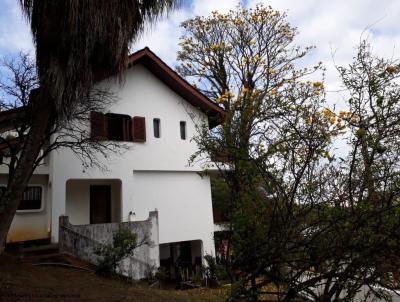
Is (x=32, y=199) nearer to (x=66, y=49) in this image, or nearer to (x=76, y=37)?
(x=66, y=49)

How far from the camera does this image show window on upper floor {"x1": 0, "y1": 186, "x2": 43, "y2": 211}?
13508 millimetres

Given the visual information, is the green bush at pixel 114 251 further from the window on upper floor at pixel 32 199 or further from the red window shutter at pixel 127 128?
the window on upper floor at pixel 32 199

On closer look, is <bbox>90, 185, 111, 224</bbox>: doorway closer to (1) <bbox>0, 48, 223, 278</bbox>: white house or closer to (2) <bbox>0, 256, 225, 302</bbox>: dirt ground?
(1) <bbox>0, 48, 223, 278</bbox>: white house

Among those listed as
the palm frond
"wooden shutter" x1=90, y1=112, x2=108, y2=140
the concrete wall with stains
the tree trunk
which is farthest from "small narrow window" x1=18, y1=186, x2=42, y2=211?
the palm frond

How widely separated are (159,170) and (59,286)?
21.9 ft

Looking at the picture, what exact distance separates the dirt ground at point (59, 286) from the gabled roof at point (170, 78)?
7.66m

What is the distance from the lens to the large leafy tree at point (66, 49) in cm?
759

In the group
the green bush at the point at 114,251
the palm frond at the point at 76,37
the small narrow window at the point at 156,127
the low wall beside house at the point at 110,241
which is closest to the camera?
the palm frond at the point at 76,37

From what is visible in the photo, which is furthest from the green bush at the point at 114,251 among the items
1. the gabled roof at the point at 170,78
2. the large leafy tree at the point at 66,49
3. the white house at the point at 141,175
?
the gabled roof at the point at 170,78

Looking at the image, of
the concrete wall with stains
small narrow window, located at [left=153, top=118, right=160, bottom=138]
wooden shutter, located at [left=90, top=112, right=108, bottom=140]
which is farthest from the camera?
small narrow window, located at [left=153, top=118, right=160, bottom=138]

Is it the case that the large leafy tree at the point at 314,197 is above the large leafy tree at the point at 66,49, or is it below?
below

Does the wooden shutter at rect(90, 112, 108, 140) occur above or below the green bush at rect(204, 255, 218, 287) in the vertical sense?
above

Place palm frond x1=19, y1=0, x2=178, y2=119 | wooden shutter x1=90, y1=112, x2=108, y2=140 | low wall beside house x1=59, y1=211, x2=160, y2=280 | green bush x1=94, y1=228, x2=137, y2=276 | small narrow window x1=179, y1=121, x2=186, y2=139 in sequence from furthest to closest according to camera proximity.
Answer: small narrow window x1=179, y1=121, x2=186, y2=139
wooden shutter x1=90, y1=112, x2=108, y2=140
low wall beside house x1=59, y1=211, x2=160, y2=280
green bush x1=94, y1=228, x2=137, y2=276
palm frond x1=19, y1=0, x2=178, y2=119

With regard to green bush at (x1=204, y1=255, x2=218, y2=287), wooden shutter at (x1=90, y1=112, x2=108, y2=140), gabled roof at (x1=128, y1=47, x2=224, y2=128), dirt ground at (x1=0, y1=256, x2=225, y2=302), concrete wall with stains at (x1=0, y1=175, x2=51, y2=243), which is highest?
gabled roof at (x1=128, y1=47, x2=224, y2=128)
